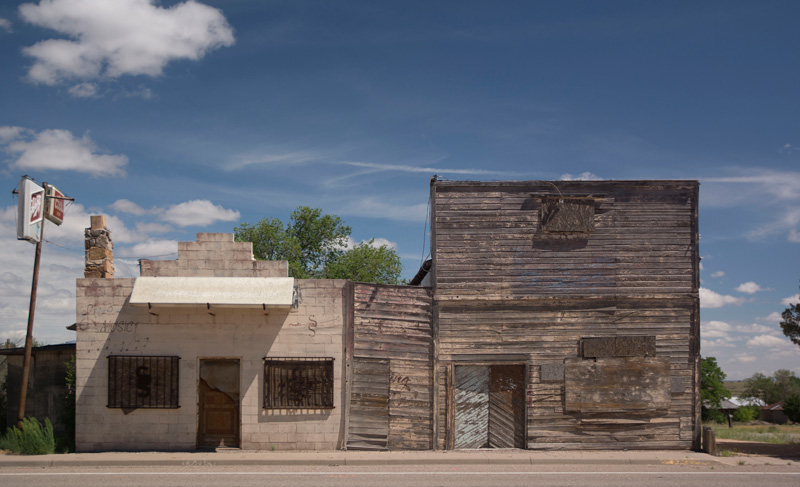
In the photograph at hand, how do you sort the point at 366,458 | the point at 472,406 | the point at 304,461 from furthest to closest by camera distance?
1. the point at 472,406
2. the point at 366,458
3. the point at 304,461

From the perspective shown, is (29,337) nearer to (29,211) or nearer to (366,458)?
(29,211)

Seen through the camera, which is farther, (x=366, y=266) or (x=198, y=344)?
(x=366, y=266)

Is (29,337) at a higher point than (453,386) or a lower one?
higher

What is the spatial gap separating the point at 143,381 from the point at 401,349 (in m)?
5.82

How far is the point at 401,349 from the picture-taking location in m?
14.3

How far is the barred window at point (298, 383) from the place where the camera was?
1389 cm

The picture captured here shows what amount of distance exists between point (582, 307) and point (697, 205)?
376 cm

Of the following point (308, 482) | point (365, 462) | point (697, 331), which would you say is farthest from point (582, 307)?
point (308, 482)

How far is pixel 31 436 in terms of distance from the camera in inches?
519

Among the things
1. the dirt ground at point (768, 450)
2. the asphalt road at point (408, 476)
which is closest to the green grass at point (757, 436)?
the dirt ground at point (768, 450)

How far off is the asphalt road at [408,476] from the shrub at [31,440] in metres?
1.00

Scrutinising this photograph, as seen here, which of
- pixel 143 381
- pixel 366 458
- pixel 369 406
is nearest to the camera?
pixel 366 458

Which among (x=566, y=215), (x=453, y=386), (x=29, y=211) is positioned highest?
(x=566, y=215)

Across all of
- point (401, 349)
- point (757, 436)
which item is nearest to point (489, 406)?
point (401, 349)
